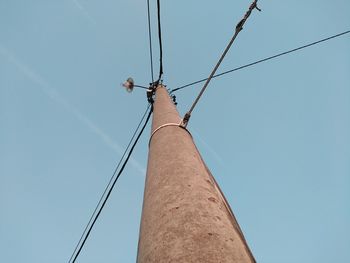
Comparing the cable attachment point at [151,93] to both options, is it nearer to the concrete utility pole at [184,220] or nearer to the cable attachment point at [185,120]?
the cable attachment point at [185,120]

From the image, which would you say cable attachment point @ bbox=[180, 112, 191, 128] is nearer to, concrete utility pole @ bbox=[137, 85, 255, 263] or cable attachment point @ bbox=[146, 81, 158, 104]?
concrete utility pole @ bbox=[137, 85, 255, 263]

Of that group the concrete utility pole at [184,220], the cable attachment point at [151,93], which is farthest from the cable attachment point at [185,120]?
the cable attachment point at [151,93]

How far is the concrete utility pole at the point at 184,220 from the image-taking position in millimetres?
1692

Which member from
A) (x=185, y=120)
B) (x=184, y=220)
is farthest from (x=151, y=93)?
(x=184, y=220)

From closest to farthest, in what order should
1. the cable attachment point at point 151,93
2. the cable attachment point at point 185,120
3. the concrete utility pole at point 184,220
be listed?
the concrete utility pole at point 184,220 < the cable attachment point at point 185,120 < the cable attachment point at point 151,93

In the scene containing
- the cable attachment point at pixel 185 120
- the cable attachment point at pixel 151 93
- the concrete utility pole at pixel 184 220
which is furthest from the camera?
the cable attachment point at pixel 151 93

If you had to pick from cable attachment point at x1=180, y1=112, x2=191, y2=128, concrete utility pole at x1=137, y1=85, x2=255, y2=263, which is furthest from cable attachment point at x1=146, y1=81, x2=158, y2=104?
concrete utility pole at x1=137, y1=85, x2=255, y2=263

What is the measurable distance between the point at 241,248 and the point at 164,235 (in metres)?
0.46

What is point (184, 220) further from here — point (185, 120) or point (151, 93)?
point (151, 93)

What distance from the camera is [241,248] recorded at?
1.82 m

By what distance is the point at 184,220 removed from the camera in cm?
193

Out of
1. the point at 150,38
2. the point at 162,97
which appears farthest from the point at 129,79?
the point at 162,97

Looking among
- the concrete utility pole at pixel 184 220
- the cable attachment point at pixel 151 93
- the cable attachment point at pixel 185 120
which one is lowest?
the concrete utility pole at pixel 184 220

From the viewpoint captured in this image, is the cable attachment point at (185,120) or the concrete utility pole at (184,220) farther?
the cable attachment point at (185,120)
